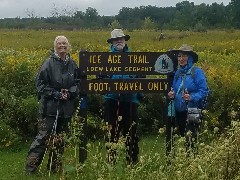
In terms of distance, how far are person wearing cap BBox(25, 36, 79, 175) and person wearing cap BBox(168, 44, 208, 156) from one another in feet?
4.50

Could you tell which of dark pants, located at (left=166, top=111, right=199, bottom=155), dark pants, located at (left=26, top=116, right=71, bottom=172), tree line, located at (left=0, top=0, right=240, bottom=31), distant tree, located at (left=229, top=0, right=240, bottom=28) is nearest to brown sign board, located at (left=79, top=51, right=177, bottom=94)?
dark pants, located at (left=166, top=111, right=199, bottom=155)

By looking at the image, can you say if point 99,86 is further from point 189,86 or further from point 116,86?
point 189,86

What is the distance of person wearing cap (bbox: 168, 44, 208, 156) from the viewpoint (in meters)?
7.11

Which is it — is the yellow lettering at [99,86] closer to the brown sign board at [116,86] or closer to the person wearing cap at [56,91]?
the brown sign board at [116,86]

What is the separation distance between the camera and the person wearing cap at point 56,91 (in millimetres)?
7219

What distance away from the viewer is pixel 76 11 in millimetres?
91875

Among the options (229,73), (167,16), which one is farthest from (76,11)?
(229,73)

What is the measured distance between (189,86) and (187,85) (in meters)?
0.03

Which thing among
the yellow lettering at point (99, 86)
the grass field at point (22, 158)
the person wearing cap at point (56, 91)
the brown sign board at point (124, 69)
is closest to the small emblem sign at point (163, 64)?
the brown sign board at point (124, 69)

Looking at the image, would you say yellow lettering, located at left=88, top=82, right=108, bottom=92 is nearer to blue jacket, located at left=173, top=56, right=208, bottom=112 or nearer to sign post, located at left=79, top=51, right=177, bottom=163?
sign post, located at left=79, top=51, right=177, bottom=163

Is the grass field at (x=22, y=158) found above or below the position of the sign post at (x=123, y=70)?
below

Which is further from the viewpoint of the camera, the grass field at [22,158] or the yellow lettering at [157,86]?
the yellow lettering at [157,86]

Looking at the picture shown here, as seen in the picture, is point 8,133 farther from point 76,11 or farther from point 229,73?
point 76,11

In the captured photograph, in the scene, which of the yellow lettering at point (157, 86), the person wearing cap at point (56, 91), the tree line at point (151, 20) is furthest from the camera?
the tree line at point (151, 20)
